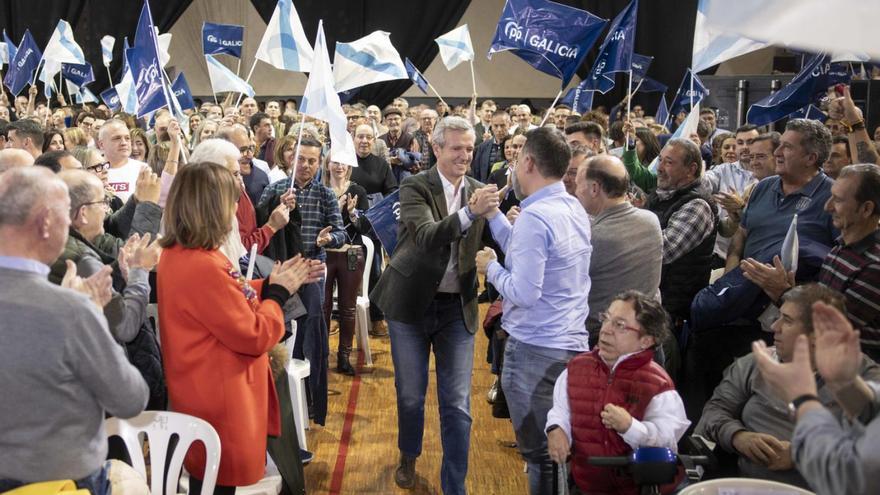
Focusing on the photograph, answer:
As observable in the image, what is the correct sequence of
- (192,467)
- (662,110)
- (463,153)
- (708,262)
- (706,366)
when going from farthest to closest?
(662,110), (708,262), (706,366), (463,153), (192,467)

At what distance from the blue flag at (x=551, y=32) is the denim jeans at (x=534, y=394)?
10.1 ft

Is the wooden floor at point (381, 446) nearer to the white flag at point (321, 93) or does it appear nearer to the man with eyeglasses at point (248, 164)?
the man with eyeglasses at point (248, 164)

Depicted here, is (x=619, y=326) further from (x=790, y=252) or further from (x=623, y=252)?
(x=790, y=252)

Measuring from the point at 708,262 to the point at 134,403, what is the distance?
3.24 metres

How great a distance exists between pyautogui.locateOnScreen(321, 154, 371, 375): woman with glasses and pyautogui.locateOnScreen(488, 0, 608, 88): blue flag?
1.58 m

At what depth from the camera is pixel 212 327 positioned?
312 cm

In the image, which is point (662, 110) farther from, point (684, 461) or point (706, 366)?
point (684, 461)

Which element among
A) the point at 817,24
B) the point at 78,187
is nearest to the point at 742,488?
the point at 817,24

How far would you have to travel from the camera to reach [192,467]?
3271 mm

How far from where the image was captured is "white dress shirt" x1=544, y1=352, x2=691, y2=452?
10.0ft

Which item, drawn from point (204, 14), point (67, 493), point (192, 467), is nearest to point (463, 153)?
point (192, 467)

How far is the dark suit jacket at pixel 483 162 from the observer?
9.59 meters

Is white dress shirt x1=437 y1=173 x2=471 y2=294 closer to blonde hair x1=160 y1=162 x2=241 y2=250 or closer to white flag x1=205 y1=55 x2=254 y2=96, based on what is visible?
blonde hair x1=160 y1=162 x2=241 y2=250

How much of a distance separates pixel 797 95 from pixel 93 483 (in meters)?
5.91
